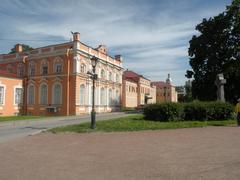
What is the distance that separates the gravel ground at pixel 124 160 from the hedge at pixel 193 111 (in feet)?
29.0

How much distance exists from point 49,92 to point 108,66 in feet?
37.7

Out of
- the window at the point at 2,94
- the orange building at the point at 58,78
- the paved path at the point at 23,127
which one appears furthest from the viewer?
the orange building at the point at 58,78

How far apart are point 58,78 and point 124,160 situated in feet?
102

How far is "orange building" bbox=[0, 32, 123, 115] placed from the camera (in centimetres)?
3709

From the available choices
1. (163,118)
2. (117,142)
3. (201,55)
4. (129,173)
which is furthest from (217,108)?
(201,55)

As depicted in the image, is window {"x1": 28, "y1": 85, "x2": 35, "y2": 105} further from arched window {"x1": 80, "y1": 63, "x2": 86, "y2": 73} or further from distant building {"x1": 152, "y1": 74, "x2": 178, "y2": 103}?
distant building {"x1": 152, "y1": 74, "x2": 178, "y2": 103}

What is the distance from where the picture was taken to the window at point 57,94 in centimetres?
3778

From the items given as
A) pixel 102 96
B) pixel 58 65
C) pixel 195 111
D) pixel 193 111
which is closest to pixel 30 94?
pixel 58 65

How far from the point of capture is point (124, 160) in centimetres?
812

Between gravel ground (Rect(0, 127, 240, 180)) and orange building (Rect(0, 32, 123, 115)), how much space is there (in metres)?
25.6

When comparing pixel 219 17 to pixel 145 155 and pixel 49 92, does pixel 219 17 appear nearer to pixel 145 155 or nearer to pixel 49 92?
pixel 49 92

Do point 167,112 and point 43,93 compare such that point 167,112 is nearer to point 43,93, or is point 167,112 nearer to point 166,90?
point 43,93

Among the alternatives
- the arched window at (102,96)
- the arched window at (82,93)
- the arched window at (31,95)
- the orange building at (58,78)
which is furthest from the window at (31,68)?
the arched window at (102,96)

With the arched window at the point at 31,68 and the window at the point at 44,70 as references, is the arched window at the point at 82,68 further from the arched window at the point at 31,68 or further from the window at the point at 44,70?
the arched window at the point at 31,68
